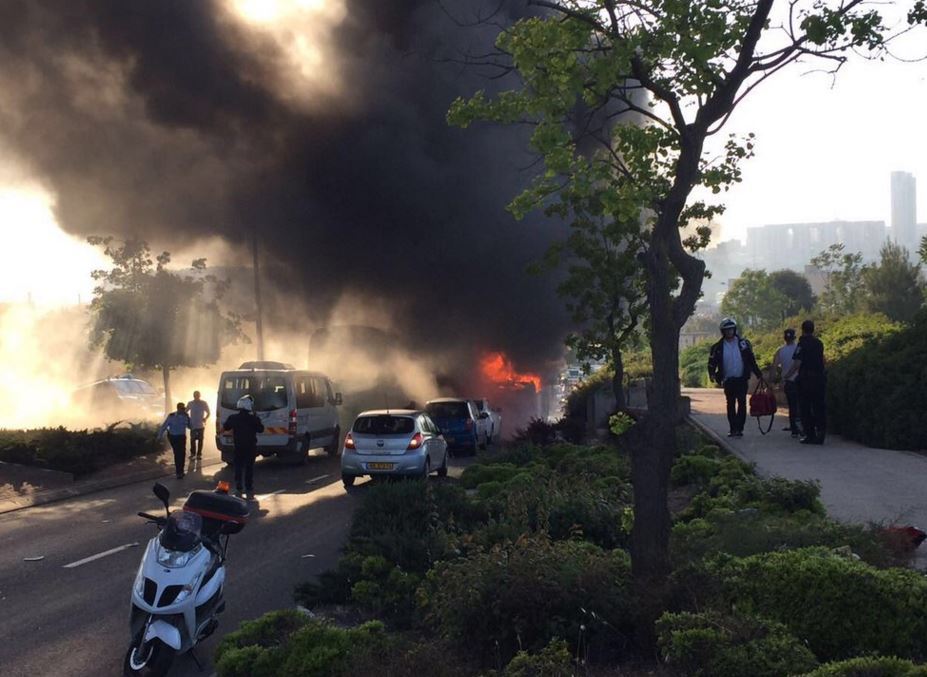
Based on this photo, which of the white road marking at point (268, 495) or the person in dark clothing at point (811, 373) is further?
the white road marking at point (268, 495)

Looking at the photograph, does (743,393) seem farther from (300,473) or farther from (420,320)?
(420,320)

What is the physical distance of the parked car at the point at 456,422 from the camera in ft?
74.5

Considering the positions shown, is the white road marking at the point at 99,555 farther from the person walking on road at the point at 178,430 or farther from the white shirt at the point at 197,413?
the white shirt at the point at 197,413

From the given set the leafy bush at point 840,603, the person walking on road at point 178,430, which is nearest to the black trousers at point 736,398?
the leafy bush at point 840,603

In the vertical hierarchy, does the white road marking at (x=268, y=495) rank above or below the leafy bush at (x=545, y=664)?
below

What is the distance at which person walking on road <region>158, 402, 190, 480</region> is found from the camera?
1730 cm

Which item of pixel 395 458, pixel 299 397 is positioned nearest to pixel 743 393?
pixel 395 458

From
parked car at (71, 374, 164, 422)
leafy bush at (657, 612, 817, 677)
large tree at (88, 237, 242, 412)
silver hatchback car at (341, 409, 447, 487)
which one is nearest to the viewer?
leafy bush at (657, 612, 817, 677)

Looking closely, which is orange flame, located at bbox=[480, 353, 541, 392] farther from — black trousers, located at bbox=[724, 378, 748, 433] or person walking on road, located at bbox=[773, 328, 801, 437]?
person walking on road, located at bbox=[773, 328, 801, 437]

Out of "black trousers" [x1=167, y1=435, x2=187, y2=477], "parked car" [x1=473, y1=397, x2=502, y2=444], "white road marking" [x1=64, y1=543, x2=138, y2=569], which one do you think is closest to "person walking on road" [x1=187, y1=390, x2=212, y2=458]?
"black trousers" [x1=167, y1=435, x2=187, y2=477]

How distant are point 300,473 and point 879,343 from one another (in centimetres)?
1027

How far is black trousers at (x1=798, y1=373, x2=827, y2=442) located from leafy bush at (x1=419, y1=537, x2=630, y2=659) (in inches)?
306

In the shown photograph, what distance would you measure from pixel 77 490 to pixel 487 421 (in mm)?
10823

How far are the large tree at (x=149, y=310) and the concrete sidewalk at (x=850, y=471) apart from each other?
19303mm
